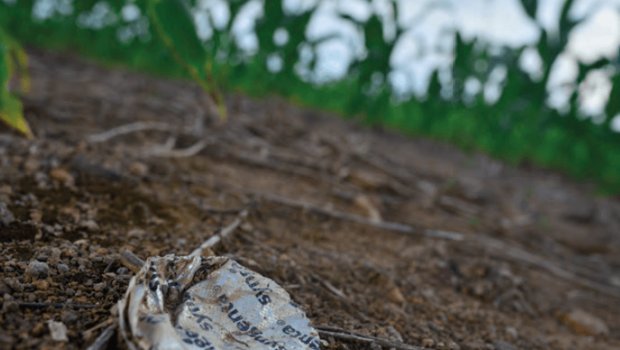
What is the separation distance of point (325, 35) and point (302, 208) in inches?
101

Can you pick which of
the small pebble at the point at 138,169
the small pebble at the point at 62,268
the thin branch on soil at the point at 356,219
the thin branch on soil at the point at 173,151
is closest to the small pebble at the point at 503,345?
the thin branch on soil at the point at 356,219

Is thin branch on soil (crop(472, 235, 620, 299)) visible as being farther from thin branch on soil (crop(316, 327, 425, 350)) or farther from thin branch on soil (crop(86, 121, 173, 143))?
thin branch on soil (crop(86, 121, 173, 143))

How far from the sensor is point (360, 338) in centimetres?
82

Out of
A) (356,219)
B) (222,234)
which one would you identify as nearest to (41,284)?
(222,234)

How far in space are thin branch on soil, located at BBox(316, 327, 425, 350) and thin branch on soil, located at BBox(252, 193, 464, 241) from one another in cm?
68

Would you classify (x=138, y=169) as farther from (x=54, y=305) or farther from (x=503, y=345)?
(x=503, y=345)

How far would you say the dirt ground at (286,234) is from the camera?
0.87 meters

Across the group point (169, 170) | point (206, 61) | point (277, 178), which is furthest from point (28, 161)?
point (277, 178)

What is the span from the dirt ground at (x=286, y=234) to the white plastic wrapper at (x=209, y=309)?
0.06m

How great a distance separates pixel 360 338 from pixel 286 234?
527mm

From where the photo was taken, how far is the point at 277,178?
5.98 ft

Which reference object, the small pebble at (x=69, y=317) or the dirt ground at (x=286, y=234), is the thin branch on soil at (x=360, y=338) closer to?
the dirt ground at (x=286, y=234)

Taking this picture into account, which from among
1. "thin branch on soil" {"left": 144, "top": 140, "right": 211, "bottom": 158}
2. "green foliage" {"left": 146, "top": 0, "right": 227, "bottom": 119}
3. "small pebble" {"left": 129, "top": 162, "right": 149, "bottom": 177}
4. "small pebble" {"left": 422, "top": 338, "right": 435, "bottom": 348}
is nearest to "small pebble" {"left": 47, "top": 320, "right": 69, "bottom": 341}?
"small pebble" {"left": 422, "top": 338, "right": 435, "bottom": 348}

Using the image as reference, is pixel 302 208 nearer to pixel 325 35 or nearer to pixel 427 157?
pixel 427 157
